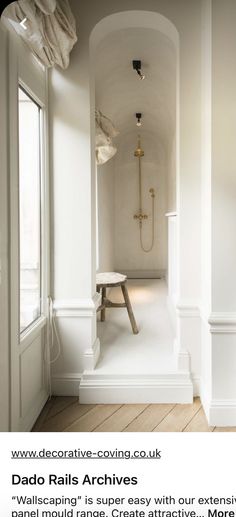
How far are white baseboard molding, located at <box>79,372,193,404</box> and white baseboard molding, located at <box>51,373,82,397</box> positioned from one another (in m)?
0.09

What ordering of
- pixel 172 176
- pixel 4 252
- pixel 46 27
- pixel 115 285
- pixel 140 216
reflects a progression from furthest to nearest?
pixel 140 216, pixel 172 176, pixel 115 285, pixel 46 27, pixel 4 252

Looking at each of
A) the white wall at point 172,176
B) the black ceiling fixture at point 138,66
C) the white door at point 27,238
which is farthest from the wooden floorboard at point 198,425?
the black ceiling fixture at point 138,66

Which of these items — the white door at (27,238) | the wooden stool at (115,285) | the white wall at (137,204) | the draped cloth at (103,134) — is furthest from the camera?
the white wall at (137,204)

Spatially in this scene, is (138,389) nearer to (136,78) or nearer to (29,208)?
(29,208)

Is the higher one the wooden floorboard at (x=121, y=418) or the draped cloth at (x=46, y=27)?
the draped cloth at (x=46, y=27)

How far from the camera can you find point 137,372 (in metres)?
2.26

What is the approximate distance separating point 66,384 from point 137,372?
0.49 m

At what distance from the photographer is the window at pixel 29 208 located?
6.21 feet

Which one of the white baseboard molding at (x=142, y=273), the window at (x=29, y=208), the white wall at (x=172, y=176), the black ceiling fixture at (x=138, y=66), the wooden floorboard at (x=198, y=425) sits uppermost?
the black ceiling fixture at (x=138, y=66)

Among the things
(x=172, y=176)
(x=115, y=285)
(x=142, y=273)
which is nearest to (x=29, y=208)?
(x=115, y=285)

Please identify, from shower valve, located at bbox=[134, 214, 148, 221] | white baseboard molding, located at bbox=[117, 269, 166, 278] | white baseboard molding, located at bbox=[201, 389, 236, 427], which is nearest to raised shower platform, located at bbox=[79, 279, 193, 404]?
white baseboard molding, located at bbox=[201, 389, 236, 427]

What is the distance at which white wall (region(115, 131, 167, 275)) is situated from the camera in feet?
20.0

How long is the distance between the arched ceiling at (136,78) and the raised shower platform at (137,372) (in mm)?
2384

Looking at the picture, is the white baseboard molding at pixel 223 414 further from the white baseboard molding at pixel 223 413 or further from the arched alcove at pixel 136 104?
the arched alcove at pixel 136 104
